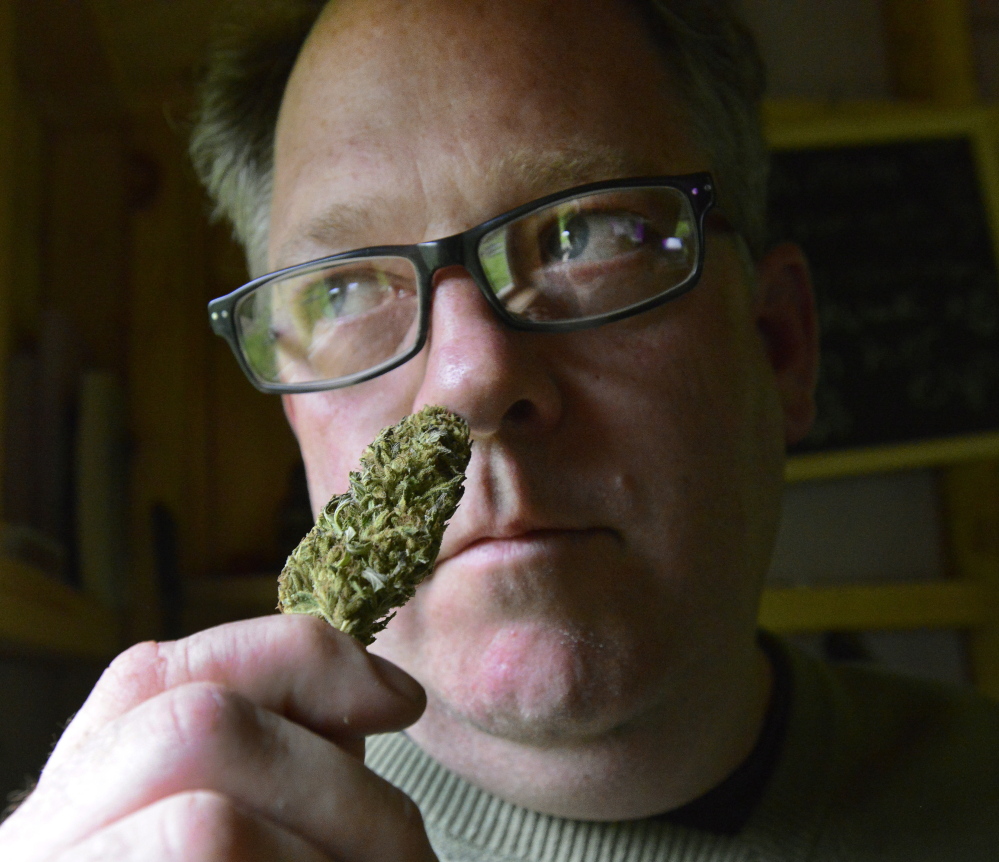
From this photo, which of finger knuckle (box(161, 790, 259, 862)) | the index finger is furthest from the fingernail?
finger knuckle (box(161, 790, 259, 862))

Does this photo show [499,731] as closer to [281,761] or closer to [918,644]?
[281,761]

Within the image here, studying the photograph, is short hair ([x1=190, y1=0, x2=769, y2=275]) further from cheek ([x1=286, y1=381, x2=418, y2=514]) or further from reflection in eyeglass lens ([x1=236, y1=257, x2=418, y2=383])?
cheek ([x1=286, y1=381, x2=418, y2=514])

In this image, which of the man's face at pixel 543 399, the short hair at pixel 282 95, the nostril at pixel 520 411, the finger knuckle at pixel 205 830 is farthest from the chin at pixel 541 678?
the short hair at pixel 282 95

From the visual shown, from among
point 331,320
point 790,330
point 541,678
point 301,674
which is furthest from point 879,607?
point 301,674

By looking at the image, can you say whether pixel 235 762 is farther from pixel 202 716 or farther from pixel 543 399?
pixel 543 399

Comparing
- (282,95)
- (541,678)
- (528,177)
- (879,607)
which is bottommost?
(879,607)
